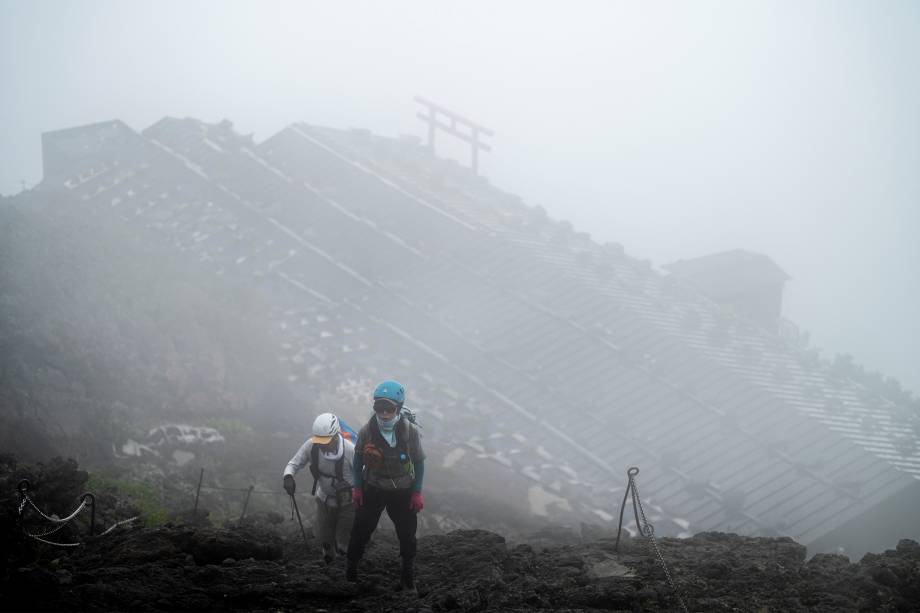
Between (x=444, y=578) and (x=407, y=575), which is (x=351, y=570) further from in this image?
(x=444, y=578)

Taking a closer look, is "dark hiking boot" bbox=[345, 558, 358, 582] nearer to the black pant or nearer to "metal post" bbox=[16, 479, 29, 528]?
the black pant

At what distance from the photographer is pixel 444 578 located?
799 centimetres

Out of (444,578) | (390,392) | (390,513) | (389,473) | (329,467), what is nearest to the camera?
(390,392)

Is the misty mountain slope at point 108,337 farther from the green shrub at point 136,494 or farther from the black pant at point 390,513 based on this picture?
the black pant at point 390,513

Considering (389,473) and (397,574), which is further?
(397,574)

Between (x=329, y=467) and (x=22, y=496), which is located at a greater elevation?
(x=329, y=467)

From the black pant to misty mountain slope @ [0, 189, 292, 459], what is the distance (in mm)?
6982

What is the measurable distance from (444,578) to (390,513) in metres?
1.02

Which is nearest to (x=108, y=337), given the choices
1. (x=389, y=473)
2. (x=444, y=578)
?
(x=444, y=578)

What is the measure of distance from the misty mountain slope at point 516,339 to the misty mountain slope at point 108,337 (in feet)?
4.94

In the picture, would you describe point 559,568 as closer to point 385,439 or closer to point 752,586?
point 752,586

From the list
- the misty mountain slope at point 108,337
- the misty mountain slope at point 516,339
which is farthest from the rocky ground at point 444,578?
the misty mountain slope at point 516,339

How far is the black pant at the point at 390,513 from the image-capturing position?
7453mm

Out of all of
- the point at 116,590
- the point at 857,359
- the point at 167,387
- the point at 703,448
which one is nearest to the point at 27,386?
the point at 167,387
